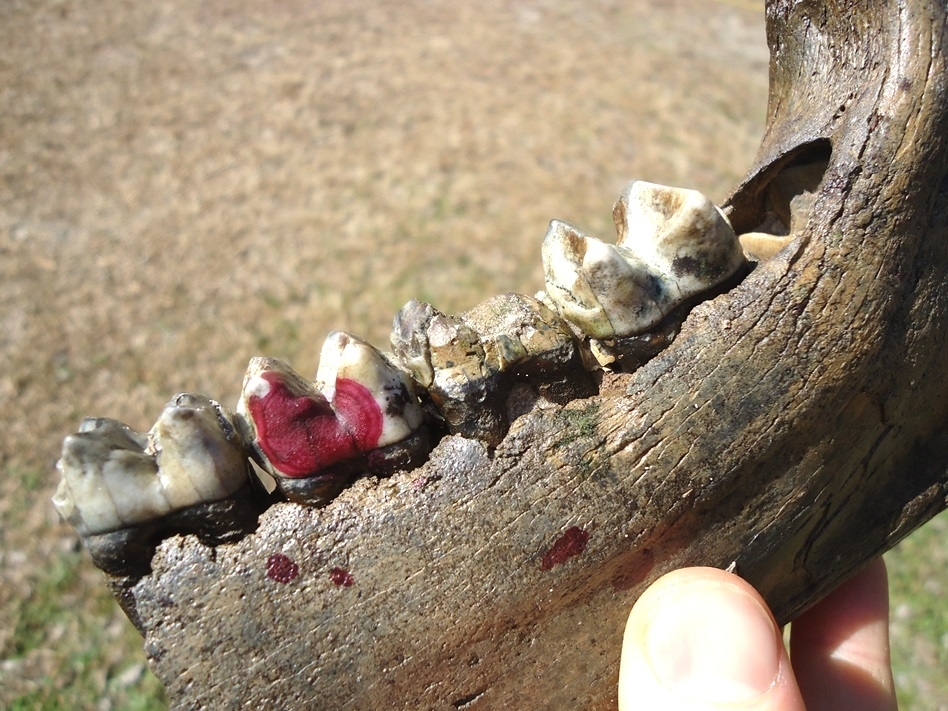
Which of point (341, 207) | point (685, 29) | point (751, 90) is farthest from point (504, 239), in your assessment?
point (685, 29)

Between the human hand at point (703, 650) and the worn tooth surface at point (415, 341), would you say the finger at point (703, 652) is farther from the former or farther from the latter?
the worn tooth surface at point (415, 341)

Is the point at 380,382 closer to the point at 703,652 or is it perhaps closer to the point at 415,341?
the point at 415,341

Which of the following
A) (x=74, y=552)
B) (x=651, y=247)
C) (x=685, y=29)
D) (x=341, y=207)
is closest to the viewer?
(x=651, y=247)

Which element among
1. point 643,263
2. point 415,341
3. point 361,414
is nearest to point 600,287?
point 643,263

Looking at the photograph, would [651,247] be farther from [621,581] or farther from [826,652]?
[826,652]

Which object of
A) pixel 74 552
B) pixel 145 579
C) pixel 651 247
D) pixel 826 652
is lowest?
pixel 826 652

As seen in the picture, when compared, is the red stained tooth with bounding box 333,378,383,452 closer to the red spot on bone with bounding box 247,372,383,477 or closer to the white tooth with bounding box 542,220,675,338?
the red spot on bone with bounding box 247,372,383,477

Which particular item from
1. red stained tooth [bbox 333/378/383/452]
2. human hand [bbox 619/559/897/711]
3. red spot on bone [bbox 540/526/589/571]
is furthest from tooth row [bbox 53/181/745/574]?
human hand [bbox 619/559/897/711]

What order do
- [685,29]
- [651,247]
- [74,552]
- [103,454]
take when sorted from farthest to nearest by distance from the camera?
[685,29] → [74,552] → [651,247] → [103,454]
